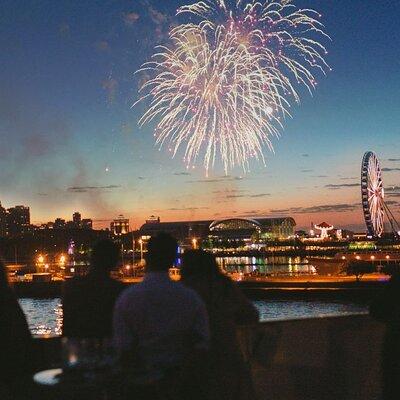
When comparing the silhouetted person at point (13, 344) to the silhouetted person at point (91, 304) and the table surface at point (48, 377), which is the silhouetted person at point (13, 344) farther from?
the silhouetted person at point (91, 304)

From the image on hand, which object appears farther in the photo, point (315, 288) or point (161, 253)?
point (315, 288)

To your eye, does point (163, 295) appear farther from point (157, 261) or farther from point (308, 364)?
point (308, 364)

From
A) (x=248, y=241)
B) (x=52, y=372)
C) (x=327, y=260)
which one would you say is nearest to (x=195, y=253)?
(x=52, y=372)

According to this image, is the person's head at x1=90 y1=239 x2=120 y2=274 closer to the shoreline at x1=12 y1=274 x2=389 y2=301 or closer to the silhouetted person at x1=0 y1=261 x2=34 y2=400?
the silhouetted person at x1=0 y1=261 x2=34 y2=400

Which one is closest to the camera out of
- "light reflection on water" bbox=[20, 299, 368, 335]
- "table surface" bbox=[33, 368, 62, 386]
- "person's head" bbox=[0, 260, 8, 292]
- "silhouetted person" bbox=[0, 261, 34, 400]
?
"table surface" bbox=[33, 368, 62, 386]

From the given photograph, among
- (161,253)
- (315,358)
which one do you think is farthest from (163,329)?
(315,358)

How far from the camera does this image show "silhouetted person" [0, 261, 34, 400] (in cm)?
319

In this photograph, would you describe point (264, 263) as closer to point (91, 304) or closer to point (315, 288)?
point (315, 288)

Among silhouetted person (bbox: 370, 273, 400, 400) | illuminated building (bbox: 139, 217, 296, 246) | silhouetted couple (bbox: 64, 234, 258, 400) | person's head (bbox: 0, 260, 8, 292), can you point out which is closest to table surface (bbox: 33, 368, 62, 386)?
silhouetted couple (bbox: 64, 234, 258, 400)

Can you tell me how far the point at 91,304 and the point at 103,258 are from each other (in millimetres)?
294

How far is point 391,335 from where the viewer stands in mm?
4180

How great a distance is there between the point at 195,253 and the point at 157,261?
57 cm

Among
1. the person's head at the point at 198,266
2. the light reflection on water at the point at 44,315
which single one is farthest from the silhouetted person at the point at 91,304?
the light reflection on water at the point at 44,315

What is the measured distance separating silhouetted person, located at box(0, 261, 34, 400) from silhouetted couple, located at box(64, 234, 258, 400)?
424 millimetres
